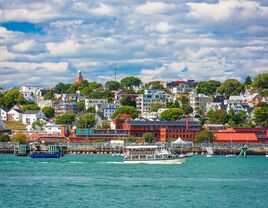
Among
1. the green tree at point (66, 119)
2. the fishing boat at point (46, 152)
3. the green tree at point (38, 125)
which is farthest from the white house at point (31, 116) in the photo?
the fishing boat at point (46, 152)

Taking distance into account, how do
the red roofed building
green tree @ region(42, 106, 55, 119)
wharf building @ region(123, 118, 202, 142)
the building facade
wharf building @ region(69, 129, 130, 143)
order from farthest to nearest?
the building facade, green tree @ region(42, 106, 55, 119), wharf building @ region(123, 118, 202, 142), wharf building @ region(69, 129, 130, 143), the red roofed building

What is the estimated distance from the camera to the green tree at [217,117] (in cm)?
16738

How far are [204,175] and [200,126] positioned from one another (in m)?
78.9

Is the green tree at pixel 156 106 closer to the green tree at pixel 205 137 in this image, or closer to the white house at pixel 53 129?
the white house at pixel 53 129

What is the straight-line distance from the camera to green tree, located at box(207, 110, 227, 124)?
16738cm

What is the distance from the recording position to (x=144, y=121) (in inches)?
5994

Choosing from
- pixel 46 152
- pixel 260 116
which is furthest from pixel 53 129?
pixel 46 152

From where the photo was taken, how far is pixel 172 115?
171 metres

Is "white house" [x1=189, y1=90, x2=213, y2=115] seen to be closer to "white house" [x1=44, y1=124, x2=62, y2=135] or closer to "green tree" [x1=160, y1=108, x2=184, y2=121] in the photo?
"green tree" [x1=160, y1=108, x2=184, y2=121]

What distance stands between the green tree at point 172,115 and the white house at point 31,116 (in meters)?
27.1

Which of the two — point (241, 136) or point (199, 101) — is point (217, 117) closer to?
point (241, 136)

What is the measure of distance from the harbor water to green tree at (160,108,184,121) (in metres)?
87.8

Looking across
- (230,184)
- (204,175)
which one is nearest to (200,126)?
(204,175)

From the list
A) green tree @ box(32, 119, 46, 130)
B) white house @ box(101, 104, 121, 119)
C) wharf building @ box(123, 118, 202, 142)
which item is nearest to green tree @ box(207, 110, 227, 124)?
wharf building @ box(123, 118, 202, 142)
